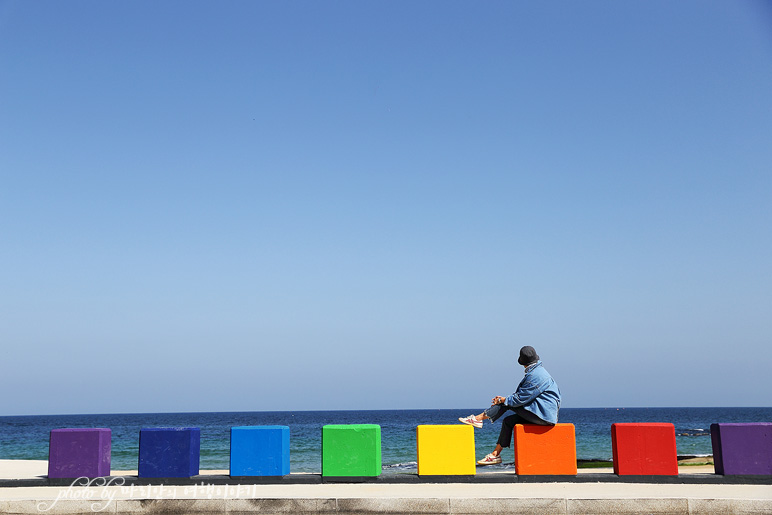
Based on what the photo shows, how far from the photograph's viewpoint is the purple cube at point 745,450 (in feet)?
28.8

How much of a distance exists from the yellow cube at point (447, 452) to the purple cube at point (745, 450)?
299 cm

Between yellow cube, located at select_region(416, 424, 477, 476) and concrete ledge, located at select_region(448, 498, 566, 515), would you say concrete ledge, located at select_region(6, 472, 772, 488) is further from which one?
concrete ledge, located at select_region(448, 498, 566, 515)

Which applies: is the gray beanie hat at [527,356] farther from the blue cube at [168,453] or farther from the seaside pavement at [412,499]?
the blue cube at [168,453]

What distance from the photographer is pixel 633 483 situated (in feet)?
28.8

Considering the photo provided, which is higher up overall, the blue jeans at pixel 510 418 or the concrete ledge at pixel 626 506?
the blue jeans at pixel 510 418

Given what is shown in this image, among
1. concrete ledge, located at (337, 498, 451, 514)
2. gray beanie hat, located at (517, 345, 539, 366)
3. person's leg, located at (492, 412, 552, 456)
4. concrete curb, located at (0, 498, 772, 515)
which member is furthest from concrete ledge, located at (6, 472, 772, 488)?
concrete ledge, located at (337, 498, 451, 514)

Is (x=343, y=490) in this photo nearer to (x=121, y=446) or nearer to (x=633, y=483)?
(x=633, y=483)

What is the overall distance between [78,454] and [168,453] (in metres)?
1.23

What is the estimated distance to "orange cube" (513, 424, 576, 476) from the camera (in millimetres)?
8969

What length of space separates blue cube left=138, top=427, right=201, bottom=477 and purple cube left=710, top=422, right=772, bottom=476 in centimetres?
656

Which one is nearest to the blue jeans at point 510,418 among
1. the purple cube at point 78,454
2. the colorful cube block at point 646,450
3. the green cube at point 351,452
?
the colorful cube block at point 646,450

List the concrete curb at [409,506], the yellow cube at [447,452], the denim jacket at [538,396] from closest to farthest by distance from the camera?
the concrete curb at [409,506] → the denim jacket at [538,396] → the yellow cube at [447,452]

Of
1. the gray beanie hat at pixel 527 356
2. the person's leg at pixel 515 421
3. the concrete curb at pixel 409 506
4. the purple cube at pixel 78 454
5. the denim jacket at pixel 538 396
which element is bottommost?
the concrete curb at pixel 409 506

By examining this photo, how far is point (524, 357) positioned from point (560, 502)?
251cm
